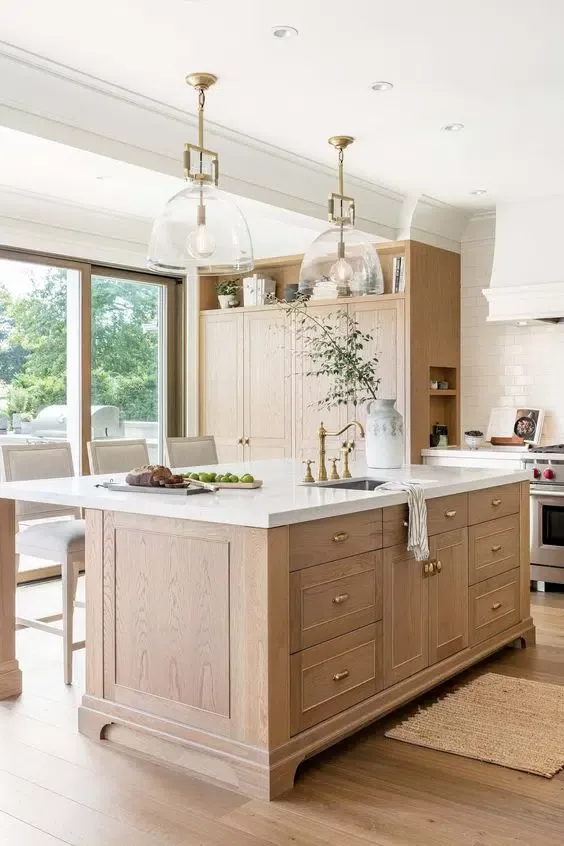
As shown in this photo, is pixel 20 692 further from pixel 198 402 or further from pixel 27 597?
pixel 198 402

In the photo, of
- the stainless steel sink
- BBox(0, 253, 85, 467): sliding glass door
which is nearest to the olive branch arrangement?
BBox(0, 253, 85, 467): sliding glass door

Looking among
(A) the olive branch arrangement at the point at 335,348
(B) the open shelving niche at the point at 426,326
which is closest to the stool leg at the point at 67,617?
(A) the olive branch arrangement at the point at 335,348

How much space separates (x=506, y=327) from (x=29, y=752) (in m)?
4.67

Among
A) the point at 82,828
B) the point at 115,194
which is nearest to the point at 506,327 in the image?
the point at 115,194

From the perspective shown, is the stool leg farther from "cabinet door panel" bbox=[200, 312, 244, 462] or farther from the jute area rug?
"cabinet door panel" bbox=[200, 312, 244, 462]

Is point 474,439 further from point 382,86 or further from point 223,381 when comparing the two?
point 382,86

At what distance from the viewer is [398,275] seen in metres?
6.16

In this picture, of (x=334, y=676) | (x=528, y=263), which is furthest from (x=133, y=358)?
(x=334, y=676)

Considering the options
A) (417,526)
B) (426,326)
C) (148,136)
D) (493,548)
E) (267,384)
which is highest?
(148,136)

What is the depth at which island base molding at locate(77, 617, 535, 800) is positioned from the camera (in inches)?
106

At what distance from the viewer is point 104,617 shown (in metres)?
3.13

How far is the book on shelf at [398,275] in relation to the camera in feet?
20.1

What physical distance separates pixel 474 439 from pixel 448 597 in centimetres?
279

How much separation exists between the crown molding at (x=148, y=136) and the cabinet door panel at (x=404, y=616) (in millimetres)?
2425
